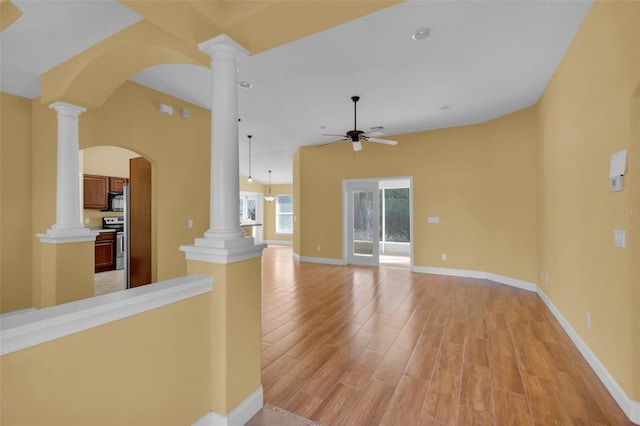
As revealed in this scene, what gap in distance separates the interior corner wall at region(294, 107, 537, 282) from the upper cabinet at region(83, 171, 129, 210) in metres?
4.39

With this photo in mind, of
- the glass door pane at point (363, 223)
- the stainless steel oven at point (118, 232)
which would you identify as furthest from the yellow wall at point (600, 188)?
the stainless steel oven at point (118, 232)

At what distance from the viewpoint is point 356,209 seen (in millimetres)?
7230

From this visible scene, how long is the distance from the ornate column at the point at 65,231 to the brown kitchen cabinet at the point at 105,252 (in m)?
3.28

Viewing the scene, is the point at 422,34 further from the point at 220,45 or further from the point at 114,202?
the point at 114,202

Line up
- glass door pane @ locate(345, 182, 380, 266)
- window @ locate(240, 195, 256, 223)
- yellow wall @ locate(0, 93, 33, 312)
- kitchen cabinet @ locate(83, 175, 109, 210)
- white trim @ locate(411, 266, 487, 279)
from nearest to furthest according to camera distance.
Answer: yellow wall @ locate(0, 93, 33, 312) → white trim @ locate(411, 266, 487, 279) → kitchen cabinet @ locate(83, 175, 109, 210) → glass door pane @ locate(345, 182, 380, 266) → window @ locate(240, 195, 256, 223)

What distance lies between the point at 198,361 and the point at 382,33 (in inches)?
124

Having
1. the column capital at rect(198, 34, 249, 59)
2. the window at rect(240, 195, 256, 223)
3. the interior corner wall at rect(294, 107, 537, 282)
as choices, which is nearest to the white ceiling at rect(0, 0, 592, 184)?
the interior corner wall at rect(294, 107, 537, 282)

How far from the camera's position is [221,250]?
1.84 m

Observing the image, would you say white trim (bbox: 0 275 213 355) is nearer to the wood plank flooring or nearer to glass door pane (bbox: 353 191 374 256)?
the wood plank flooring

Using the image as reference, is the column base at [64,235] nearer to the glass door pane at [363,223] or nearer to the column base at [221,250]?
the column base at [221,250]

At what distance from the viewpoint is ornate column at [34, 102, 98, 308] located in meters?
3.18

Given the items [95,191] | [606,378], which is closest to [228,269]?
[606,378]

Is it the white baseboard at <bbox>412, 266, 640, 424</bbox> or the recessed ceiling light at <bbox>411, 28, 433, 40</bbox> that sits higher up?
the recessed ceiling light at <bbox>411, 28, 433, 40</bbox>

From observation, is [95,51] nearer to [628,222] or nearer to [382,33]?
[382,33]
